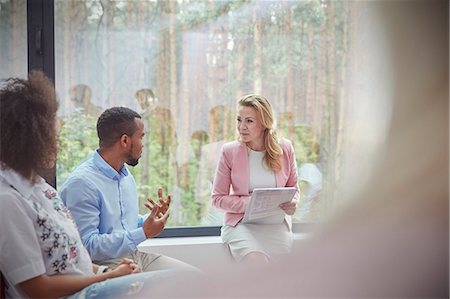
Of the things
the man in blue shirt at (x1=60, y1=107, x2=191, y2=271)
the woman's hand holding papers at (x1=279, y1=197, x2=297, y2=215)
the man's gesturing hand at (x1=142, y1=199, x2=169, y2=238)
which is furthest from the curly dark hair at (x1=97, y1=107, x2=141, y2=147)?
the woman's hand holding papers at (x1=279, y1=197, x2=297, y2=215)

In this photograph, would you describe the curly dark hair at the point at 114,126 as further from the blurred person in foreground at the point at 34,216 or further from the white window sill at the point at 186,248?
the white window sill at the point at 186,248

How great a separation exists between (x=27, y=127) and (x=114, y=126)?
487mm

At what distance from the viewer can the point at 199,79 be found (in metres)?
2.18

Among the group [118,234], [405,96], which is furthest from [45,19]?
[405,96]

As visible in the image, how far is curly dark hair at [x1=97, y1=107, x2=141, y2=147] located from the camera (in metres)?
1.56

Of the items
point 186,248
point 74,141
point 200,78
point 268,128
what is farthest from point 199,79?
point 186,248

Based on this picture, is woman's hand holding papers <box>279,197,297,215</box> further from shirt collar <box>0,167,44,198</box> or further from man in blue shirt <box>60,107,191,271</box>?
shirt collar <box>0,167,44,198</box>

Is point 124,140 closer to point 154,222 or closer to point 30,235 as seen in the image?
point 154,222

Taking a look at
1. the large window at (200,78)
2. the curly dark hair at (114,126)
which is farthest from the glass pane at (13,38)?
the curly dark hair at (114,126)

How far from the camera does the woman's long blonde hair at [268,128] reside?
6.59 feet

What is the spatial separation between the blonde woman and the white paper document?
2 centimetres

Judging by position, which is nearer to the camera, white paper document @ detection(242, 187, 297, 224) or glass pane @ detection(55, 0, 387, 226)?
white paper document @ detection(242, 187, 297, 224)

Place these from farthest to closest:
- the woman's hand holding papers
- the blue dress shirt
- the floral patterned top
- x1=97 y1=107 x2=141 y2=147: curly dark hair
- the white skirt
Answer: the woman's hand holding papers → the white skirt → x1=97 y1=107 x2=141 y2=147: curly dark hair → the blue dress shirt → the floral patterned top

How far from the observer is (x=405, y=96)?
1.11 m
